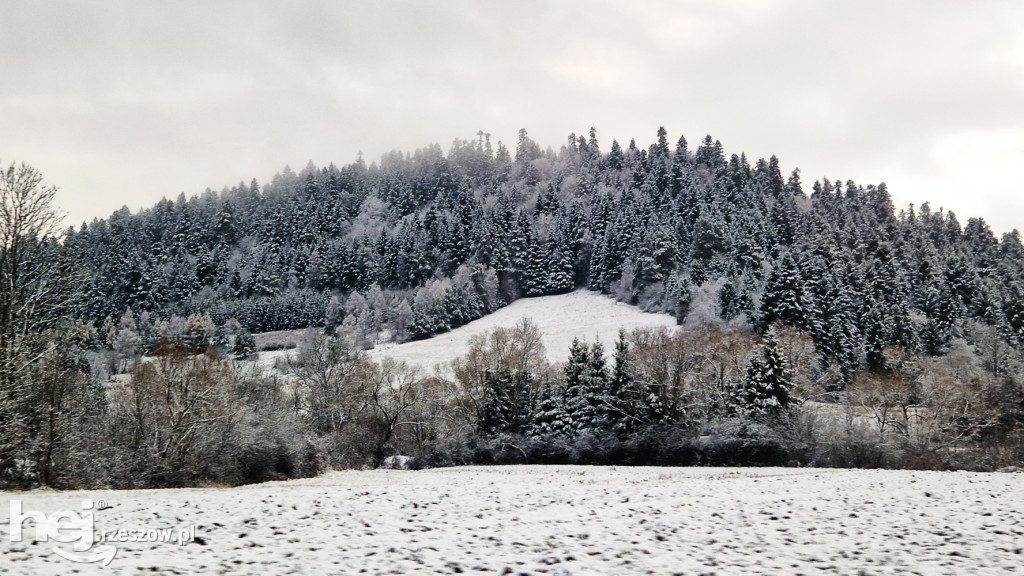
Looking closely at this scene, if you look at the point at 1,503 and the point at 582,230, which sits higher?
the point at 582,230

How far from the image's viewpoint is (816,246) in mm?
114500

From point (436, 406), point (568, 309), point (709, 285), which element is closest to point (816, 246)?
point (709, 285)

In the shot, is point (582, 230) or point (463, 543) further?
point (582, 230)

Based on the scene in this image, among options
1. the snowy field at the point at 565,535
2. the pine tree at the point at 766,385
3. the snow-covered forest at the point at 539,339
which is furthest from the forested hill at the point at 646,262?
the snowy field at the point at 565,535

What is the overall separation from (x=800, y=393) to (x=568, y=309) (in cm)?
7310

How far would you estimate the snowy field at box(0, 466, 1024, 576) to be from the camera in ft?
29.4

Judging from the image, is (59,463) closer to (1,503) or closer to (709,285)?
(1,503)

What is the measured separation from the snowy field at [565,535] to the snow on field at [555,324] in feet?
228

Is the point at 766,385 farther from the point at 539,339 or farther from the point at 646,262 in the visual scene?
the point at 646,262

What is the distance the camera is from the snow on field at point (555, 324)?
313 feet

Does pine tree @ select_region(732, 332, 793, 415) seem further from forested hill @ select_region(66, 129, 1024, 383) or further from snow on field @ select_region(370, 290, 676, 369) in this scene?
snow on field @ select_region(370, 290, 676, 369)

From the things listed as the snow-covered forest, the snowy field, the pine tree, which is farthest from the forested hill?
the snowy field

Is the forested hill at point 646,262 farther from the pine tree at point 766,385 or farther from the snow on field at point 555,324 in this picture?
the pine tree at point 766,385

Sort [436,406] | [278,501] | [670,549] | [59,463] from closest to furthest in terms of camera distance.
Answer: [670,549]
[278,501]
[59,463]
[436,406]
